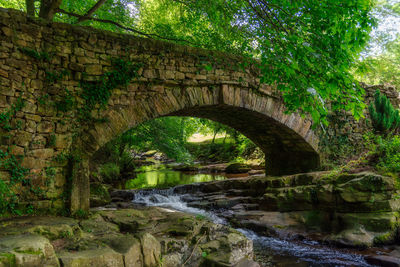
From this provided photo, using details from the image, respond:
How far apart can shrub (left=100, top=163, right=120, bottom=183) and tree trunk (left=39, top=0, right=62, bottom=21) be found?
25.7 feet

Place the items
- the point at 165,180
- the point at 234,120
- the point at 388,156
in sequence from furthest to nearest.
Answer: the point at 165,180 → the point at 234,120 → the point at 388,156

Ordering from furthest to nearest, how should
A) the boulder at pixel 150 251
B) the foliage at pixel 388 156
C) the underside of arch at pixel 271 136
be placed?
the underside of arch at pixel 271 136 → the foliage at pixel 388 156 → the boulder at pixel 150 251

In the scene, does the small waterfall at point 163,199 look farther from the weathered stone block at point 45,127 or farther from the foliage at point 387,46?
the foliage at point 387,46

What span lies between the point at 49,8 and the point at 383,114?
10.1 meters

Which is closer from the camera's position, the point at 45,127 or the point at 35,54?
the point at 35,54

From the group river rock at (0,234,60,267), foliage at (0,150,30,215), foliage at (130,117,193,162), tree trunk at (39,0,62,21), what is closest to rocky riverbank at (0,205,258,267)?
river rock at (0,234,60,267)

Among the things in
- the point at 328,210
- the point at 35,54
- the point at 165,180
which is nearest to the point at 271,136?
the point at 328,210

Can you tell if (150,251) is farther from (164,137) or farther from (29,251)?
(164,137)

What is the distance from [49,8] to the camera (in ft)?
18.4

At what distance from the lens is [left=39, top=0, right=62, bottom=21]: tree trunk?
5.56 metres

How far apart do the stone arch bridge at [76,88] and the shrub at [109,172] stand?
8089 millimetres

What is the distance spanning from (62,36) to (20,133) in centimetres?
174

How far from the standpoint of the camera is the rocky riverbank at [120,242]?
2.36 m

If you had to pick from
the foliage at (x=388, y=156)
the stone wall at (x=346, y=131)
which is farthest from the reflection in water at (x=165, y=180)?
the foliage at (x=388, y=156)
